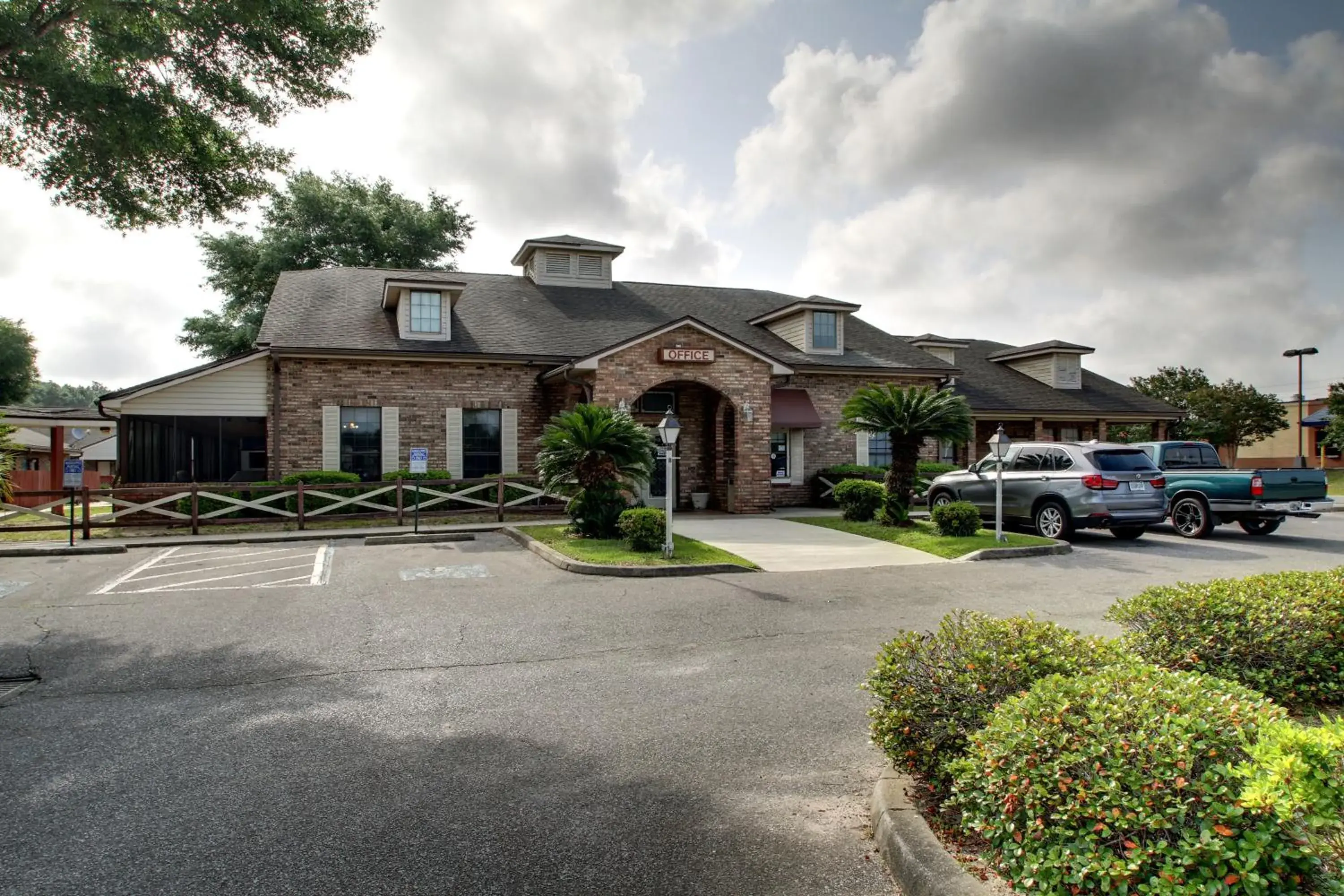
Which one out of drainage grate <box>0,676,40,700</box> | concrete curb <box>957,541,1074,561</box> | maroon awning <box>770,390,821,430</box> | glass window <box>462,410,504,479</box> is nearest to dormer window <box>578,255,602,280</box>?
glass window <box>462,410,504,479</box>

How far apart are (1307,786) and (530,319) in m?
22.4

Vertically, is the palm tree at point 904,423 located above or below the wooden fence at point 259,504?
above

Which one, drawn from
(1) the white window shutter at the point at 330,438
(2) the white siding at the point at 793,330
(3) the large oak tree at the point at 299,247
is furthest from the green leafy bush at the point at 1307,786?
(3) the large oak tree at the point at 299,247

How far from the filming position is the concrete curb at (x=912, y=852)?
3.15 m

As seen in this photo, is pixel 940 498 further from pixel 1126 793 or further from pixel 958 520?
pixel 1126 793

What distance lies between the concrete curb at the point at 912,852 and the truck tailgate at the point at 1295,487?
16043 millimetres

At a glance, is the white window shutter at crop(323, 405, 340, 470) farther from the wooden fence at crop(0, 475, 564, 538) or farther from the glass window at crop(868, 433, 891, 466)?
the glass window at crop(868, 433, 891, 466)

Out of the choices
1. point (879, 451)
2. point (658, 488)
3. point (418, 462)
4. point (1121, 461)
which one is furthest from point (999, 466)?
point (418, 462)

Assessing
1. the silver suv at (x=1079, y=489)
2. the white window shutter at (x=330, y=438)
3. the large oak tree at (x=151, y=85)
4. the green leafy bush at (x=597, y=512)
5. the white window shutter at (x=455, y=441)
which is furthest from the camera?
the white window shutter at (x=455, y=441)

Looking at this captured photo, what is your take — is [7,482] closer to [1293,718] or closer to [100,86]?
[100,86]

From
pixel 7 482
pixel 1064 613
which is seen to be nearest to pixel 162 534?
pixel 7 482

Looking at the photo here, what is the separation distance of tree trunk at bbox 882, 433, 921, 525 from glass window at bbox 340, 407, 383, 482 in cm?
1244

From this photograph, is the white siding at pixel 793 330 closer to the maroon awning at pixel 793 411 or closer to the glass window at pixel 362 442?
the maroon awning at pixel 793 411

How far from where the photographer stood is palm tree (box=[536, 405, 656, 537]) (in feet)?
49.5
